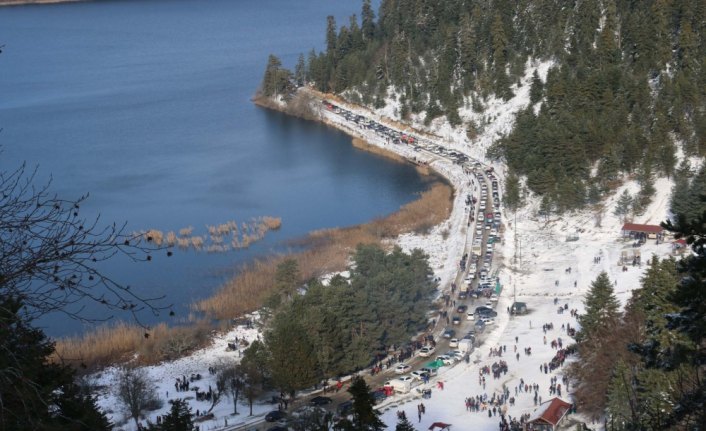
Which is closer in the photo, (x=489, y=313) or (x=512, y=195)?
(x=489, y=313)

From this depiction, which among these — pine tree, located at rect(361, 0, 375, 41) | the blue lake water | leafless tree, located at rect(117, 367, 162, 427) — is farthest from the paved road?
pine tree, located at rect(361, 0, 375, 41)

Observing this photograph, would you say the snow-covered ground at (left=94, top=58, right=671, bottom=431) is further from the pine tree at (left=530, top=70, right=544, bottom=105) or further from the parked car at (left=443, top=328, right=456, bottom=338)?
the pine tree at (left=530, top=70, right=544, bottom=105)

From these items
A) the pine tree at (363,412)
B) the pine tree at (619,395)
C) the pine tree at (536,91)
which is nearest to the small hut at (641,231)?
the pine tree at (619,395)

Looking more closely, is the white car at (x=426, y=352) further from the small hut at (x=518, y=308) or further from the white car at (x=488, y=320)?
the small hut at (x=518, y=308)

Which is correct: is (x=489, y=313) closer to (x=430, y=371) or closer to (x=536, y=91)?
(x=430, y=371)

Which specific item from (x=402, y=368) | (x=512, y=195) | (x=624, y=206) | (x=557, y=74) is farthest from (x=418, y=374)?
(x=557, y=74)
